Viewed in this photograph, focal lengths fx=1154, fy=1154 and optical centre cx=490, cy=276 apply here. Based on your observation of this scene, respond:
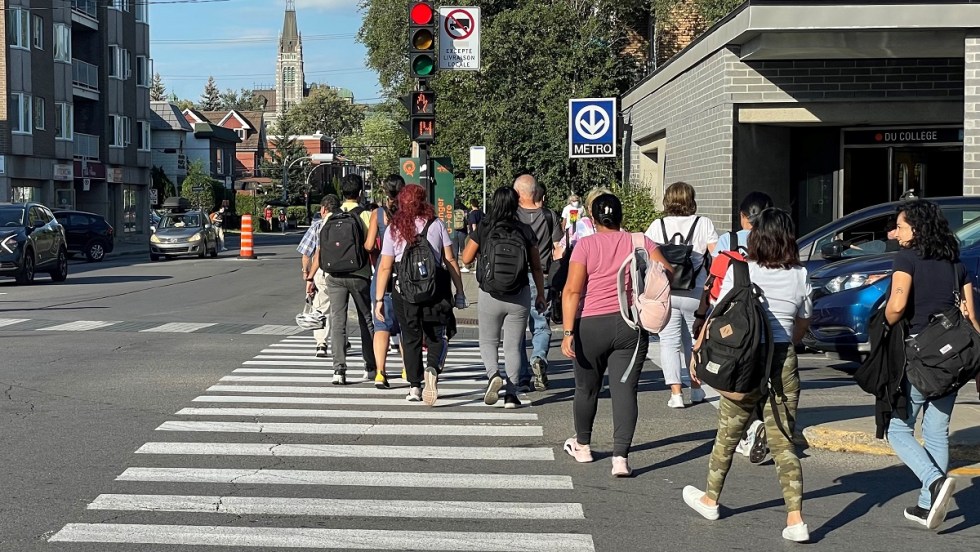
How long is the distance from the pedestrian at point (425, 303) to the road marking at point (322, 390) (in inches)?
29.1

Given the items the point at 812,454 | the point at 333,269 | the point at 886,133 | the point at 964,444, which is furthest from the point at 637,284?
the point at 886,133

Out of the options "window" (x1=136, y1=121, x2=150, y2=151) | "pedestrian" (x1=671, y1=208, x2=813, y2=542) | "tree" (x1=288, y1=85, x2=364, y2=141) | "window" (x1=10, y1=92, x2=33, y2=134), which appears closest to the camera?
"pedestrian" (x1=671, y1=208, x2=813, y2=542)

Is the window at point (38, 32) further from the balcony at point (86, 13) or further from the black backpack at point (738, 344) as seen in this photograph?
the black backpack at point (738, 344)

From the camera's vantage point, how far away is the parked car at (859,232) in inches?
464

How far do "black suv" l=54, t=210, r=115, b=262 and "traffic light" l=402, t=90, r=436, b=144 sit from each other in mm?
25662

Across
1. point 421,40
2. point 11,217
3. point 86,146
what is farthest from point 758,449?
point 86,146

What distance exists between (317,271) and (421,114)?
3.41m

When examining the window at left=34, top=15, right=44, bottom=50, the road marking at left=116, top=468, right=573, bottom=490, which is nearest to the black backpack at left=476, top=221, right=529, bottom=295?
the road marking at left=116, top=468, right=573, bottom=490

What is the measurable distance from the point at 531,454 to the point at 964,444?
2.93m

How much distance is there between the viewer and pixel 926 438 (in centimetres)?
645

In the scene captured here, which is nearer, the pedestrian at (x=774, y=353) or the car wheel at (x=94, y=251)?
the pedestrian at (x=774, y=353)

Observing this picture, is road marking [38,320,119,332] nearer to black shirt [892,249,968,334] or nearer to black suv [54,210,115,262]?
black shirt [892,249,968,334]

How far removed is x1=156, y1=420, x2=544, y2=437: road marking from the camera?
28.6ft

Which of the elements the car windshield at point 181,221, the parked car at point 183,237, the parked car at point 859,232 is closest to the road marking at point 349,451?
the parked car at point 859,232
